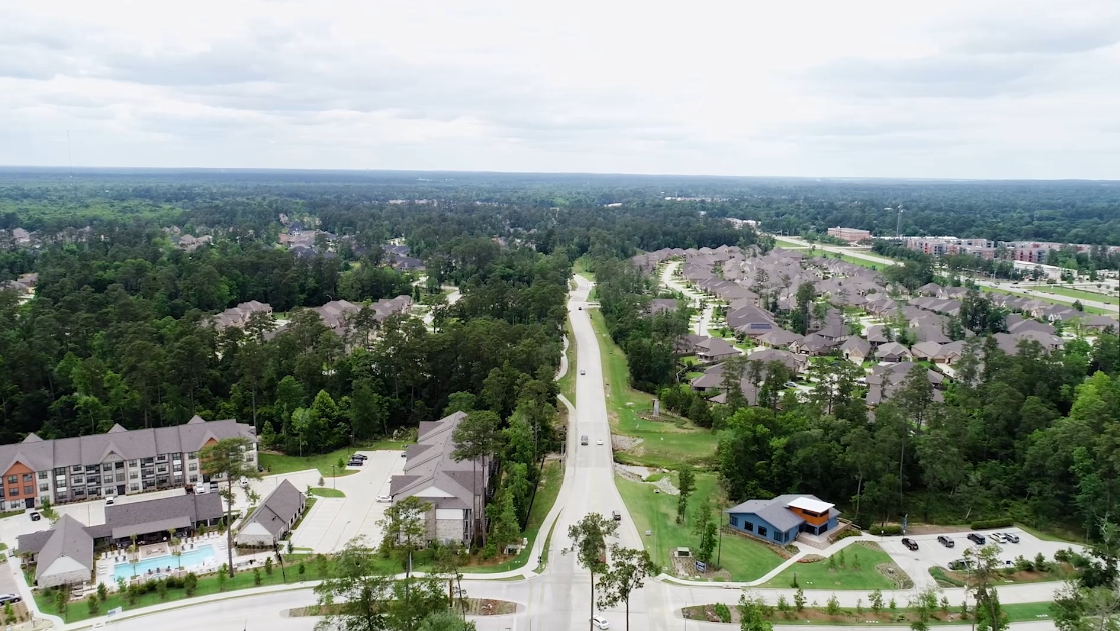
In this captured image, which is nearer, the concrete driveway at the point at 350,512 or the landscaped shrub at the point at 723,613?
the landscaped shrub at the point at 723,613

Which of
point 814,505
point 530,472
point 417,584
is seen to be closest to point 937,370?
point 814,505

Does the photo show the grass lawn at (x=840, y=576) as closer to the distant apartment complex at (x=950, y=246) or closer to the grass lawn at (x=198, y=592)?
the grass lawn at (x=198, y=592)

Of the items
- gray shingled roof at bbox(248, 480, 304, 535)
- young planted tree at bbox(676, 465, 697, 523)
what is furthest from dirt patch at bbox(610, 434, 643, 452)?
gray shingled roof at bbox(248, 480, 304, 535)

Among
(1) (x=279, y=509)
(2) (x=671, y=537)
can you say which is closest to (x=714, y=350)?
(2) (x=671, y=537)

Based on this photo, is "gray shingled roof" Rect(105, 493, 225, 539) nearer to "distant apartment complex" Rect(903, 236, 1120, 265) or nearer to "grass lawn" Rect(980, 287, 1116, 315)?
"grass lawn" Rect(980, 287, 1116, 315)

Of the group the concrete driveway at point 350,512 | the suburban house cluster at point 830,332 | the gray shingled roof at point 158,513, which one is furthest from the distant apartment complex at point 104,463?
the suburban house cluster at point 830,332
